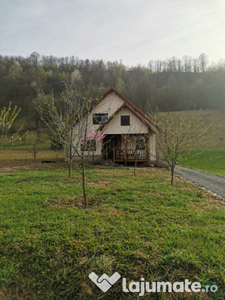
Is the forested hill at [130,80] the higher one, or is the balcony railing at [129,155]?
the forested hill at [130,80]

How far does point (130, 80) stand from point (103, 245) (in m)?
64.5

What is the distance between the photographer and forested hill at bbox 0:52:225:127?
4983cm

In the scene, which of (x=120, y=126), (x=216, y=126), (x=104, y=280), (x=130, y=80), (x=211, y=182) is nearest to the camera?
(x=104, y=280)

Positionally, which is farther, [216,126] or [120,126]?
[216,126]

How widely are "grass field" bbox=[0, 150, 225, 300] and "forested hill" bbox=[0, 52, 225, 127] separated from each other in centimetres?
4021

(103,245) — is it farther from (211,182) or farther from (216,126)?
(216,126)

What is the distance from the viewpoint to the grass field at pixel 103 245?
2.95 meters

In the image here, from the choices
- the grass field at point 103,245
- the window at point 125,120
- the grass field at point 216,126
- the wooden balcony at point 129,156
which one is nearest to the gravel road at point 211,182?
the grass field at point 103,245

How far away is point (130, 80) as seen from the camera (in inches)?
2459

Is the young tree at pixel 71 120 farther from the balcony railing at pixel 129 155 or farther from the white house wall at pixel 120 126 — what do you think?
the white house wall at pixel 120 126

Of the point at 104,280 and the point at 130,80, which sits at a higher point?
the point at 130,80

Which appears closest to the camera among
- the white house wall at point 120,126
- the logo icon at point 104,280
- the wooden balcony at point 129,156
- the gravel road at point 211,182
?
the logo icon at point 104,280

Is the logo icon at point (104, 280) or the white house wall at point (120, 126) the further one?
the white house wall at point (120, 126)

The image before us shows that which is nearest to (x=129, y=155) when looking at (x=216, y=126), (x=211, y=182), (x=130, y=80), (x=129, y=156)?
(x=129, y=156)
